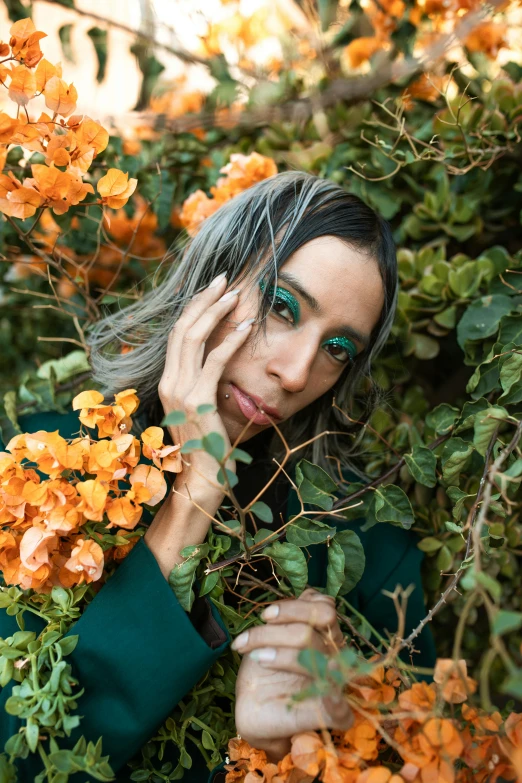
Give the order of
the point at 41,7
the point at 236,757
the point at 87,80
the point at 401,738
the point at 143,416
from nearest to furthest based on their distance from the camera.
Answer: the point at 401,738 < the point at 236,757 < the point at 143,416 < the point at 41,7 < the point at 87,80

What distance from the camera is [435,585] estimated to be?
1.28m

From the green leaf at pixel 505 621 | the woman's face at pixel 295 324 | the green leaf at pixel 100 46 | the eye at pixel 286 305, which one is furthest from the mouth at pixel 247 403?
the green leaf at pixel 100 46

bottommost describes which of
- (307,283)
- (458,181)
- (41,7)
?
(458,181)

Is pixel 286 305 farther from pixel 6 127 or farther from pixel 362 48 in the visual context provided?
pixel 362 48

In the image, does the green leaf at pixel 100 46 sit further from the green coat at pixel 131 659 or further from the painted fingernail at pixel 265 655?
the painted fingernail at pixel 265 655

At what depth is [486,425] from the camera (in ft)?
2.89

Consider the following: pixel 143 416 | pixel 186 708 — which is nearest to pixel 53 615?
pixel 186 708

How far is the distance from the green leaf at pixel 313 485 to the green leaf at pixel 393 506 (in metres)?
0.10

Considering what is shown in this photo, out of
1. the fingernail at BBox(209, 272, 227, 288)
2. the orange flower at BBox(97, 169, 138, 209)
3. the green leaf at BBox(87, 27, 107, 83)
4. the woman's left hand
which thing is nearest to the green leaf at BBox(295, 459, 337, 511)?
the woman's left hand

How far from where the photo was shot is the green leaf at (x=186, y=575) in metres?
0.88

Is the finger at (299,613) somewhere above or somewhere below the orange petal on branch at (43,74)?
below

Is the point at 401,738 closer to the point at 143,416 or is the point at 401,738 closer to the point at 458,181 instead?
the point at 143,416

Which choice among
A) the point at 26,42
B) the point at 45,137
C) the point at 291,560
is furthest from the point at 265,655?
the point at 26,42

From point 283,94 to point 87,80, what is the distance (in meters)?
2.39
